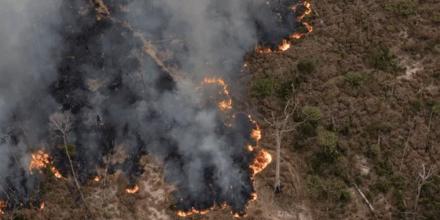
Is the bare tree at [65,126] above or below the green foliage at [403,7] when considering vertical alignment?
below

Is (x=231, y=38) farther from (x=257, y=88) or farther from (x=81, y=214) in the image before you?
(x=81, y=214)

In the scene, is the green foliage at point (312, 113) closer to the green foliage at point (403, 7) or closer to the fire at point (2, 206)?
the green foliage at point (403, 7)

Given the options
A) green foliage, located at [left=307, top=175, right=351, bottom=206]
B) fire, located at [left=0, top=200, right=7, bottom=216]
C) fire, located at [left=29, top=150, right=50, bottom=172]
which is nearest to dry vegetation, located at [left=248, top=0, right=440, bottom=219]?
green foliage, located at [left=307, top=175, right=351, bottom=206]

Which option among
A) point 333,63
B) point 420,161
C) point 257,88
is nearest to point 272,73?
point 257,88

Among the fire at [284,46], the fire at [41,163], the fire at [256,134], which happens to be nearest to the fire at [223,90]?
the fire at [256,134]

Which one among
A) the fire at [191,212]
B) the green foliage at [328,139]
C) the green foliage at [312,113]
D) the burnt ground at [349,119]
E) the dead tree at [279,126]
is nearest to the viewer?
the fire at [191,212]

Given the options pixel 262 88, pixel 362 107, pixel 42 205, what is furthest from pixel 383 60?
pixel 42 205
